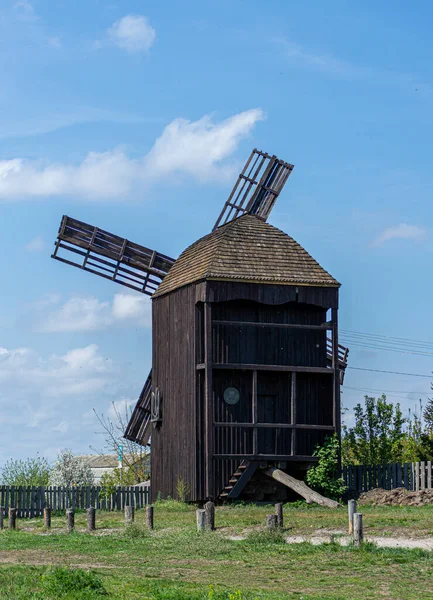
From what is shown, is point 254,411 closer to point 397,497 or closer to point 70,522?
point 397,497

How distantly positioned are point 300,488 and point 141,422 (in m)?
10.6

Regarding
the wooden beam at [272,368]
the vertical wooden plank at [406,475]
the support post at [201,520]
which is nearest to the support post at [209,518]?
the support post at [201,520]

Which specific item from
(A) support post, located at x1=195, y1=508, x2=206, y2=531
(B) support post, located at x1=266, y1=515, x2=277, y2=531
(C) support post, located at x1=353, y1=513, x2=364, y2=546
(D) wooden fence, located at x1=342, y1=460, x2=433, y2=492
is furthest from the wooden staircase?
(C) support post, located at x1=353, y1=513, x2=364, y2=546

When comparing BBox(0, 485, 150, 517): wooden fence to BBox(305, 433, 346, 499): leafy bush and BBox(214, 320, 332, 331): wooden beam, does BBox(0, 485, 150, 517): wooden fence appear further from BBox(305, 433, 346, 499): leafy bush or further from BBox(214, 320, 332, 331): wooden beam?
BBox(214, 320, 332, 331): wooden beam

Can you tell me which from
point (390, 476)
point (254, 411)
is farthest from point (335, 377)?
point (390, 476)

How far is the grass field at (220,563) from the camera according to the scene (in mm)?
16453

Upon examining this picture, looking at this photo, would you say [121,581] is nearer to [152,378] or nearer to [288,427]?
[288,427]

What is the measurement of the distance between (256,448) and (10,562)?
51.8 ft

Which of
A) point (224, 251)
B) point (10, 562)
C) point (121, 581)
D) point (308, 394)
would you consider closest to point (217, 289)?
point (224, 251)

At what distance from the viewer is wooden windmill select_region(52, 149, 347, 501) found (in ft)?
119

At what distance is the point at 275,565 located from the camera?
66.6 feet

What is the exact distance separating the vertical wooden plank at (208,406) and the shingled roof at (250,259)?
1623 mm

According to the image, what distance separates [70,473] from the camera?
2085 inches

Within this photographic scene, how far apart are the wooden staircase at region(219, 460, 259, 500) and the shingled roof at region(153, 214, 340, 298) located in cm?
649
